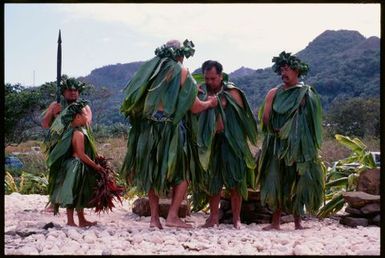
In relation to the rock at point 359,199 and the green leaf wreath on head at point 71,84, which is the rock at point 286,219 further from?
the green leaf wreath on head at point 71,84

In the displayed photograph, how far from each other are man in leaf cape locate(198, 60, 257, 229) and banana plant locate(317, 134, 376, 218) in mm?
1581

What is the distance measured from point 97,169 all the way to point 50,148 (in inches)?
28.1

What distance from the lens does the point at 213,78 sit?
565 cm

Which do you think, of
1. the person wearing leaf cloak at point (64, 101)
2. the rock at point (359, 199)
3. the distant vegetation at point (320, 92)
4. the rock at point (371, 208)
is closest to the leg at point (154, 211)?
the person wearing leaf cloak at point (64, 101)

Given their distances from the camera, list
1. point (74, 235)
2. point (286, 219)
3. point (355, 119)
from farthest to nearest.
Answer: point (355, 119) → point (286, 219) → point (74, 235)

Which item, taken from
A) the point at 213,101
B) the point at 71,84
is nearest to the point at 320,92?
the point at 213,101

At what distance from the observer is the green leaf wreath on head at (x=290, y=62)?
221 inches

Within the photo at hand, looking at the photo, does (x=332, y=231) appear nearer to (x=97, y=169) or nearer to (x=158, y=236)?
(x=158, y=236)

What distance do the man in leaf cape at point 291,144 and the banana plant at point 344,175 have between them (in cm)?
119

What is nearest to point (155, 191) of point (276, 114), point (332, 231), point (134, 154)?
point (134, 154)

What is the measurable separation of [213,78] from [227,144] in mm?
621

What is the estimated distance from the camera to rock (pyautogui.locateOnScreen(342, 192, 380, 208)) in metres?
6.01

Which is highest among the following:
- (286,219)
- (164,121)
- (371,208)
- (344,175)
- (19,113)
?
(19,113)

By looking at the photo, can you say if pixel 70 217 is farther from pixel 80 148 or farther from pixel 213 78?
pixel 213 78
